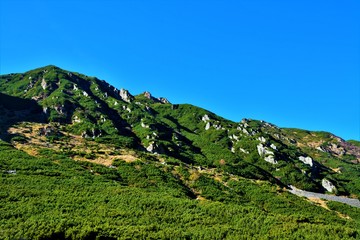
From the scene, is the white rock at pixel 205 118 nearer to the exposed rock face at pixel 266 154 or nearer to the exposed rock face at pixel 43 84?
the exposed rock face at pixel 266 154

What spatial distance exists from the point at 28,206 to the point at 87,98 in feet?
363

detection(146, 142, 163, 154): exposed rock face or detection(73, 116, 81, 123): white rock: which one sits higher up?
detection(73, 116, 81, 123): white rock

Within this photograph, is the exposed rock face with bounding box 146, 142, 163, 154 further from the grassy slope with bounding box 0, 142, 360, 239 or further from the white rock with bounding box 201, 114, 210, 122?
the white rock with bounding box 201, 114, 210, 122

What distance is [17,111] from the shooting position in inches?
A: 4518

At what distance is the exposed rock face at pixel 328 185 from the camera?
9631 cm

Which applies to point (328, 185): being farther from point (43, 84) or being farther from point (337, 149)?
point (43, 84)

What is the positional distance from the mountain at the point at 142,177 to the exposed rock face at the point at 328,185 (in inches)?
18.3

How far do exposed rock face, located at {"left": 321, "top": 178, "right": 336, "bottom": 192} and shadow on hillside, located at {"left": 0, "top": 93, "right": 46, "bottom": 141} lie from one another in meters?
102

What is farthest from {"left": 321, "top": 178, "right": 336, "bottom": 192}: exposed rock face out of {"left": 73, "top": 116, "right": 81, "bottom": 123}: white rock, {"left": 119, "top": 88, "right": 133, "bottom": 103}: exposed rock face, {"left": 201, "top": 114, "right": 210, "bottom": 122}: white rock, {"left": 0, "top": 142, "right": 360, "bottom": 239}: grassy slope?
{"left": 119, "top": 88, "right": 133, "bottom": 103}: exposed rock face

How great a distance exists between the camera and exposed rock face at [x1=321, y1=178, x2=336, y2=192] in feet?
316

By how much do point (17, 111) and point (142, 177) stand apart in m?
77.2

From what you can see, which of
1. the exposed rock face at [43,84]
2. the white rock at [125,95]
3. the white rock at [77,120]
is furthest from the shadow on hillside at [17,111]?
the white rock at [125,95]

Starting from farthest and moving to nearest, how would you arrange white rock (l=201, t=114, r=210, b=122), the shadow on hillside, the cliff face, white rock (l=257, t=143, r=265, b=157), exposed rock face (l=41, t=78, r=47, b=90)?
Result: 1. white rock (l=201, t=114, r=210, b=122)
2. exposed rock face (l=41, t=78, r=47, b=90)
3. white rock (l=257, t=143, r=265, b=157)
4. the shadow on hillside
5. the cliff face

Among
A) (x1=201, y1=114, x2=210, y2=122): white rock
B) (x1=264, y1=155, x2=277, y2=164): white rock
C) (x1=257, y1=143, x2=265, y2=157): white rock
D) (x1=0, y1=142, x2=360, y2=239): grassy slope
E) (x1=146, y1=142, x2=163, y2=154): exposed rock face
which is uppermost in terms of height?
(x1=201, y1=114, x2=210, y2=122): white rock
